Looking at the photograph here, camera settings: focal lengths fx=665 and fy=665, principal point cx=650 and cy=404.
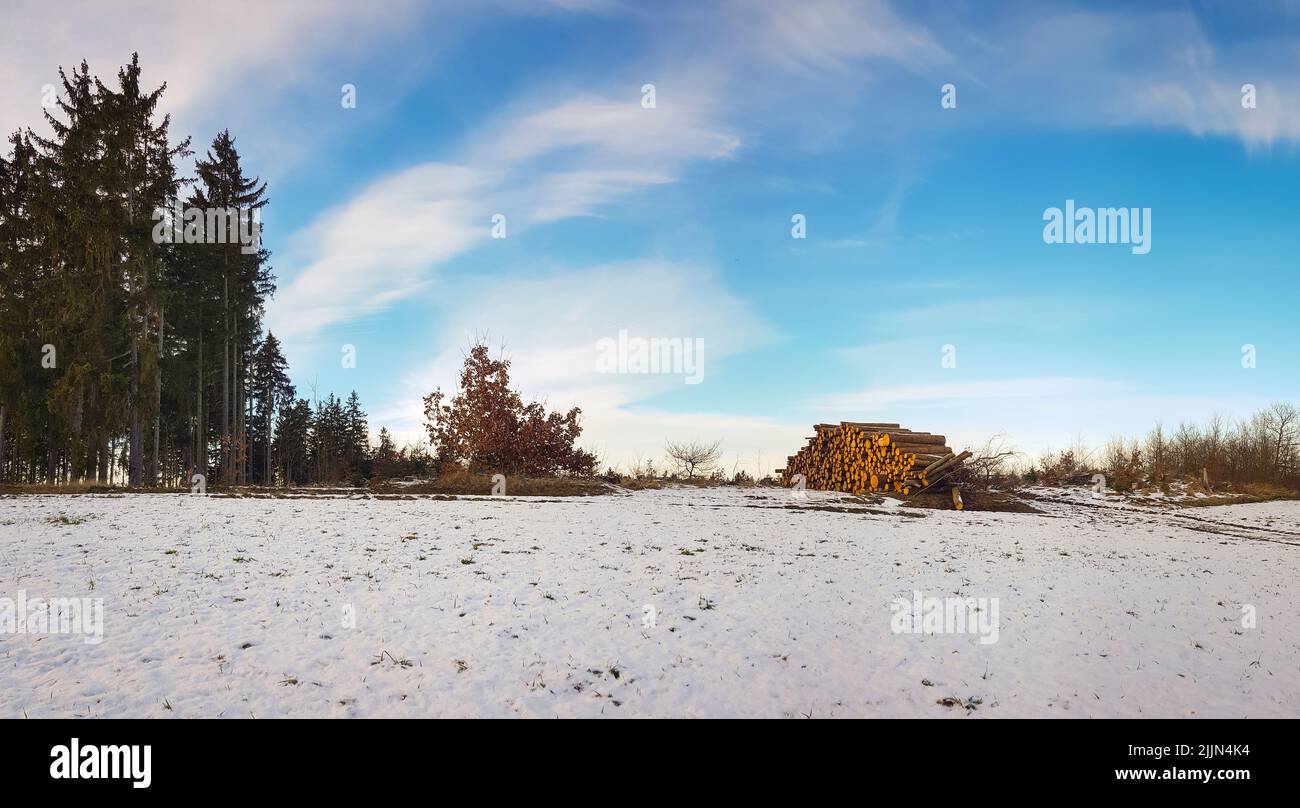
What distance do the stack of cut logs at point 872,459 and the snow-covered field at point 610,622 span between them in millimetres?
6871

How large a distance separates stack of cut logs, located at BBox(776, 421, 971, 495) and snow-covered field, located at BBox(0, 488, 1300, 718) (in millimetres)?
6871

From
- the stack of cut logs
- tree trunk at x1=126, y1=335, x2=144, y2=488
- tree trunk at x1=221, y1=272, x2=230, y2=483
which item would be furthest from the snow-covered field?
tree trunk at x1=221, y1=272, x2=230, y2=483

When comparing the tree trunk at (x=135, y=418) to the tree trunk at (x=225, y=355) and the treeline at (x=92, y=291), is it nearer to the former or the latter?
the treeline at (x=92, y=291)

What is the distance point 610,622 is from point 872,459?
660 inches

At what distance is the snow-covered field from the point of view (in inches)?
209

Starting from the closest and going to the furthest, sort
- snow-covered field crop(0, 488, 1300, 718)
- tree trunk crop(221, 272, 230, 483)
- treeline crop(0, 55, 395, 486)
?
snow-covered field crop(0, 488, 1300, 718), treeline crop(0, 55, 395, 486), tree trunk crop(221, 272, 230, 483)

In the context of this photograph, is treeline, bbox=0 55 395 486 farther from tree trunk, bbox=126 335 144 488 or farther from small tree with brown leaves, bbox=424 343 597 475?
small tree with brown leaves, bbox=424 343 597 475

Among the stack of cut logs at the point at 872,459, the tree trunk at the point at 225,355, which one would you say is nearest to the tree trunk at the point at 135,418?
the tree trunk at the point at 225,355

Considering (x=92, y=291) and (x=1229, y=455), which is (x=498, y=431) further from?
(x=1229, y=455)

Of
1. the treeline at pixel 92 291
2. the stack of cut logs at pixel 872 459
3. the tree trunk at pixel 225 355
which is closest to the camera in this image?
the stack of cut logs at pixel 872 459

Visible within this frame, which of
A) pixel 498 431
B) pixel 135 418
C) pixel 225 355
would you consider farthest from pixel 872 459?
pixel 225 355

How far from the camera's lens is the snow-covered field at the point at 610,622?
209 inches
